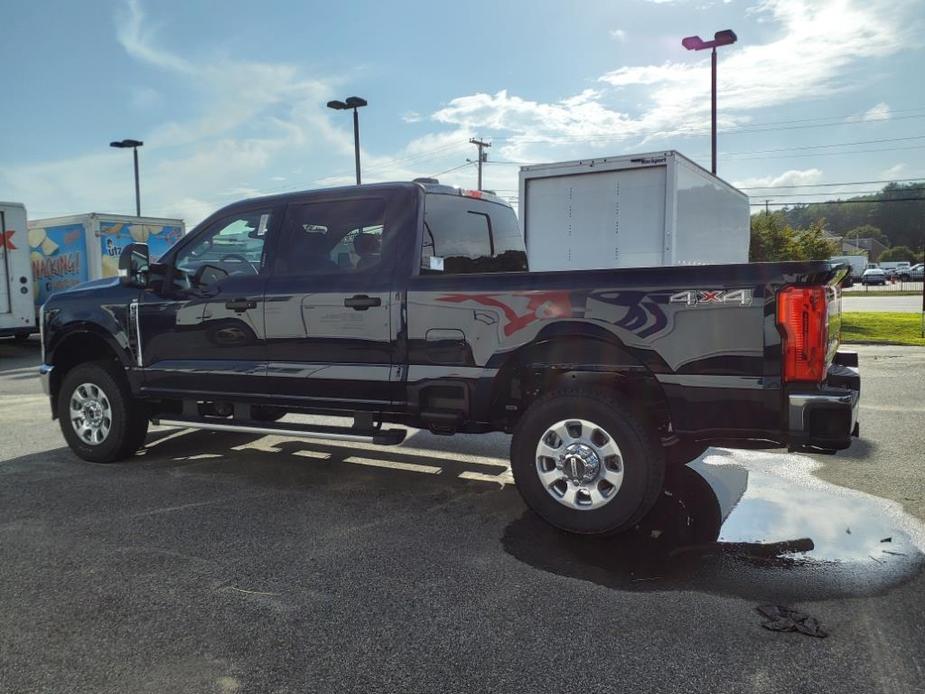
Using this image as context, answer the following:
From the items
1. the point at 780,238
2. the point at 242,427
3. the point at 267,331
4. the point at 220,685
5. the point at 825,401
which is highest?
the point at 780,238

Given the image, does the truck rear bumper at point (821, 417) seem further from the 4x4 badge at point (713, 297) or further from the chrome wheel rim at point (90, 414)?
the chrome wheel rim at point (90, 414)

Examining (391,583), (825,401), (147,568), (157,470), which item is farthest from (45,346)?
(825,401)

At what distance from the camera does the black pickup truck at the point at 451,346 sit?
369cm

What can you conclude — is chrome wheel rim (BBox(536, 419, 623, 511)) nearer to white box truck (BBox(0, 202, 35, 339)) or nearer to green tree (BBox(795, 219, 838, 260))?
white box truck (BBox(0, 202, 35, 339))

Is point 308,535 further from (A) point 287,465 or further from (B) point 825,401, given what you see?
(B) point 825,401

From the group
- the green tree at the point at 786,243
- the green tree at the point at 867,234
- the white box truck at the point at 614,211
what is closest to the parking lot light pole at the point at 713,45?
the green tree at the point at 786,243

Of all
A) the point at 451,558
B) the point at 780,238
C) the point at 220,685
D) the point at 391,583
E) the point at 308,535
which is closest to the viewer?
the point at 220,685

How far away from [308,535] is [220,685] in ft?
5.07

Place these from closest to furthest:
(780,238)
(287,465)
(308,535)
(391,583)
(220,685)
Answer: (220,685), (391,583), (308,535), (287,465), (780,238)

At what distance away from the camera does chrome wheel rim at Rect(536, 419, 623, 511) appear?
157 inches

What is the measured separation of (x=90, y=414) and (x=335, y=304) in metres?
2.61

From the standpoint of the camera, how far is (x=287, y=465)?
5855 millimetres

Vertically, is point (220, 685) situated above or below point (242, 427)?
below

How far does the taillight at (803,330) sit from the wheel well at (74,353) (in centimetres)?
501
